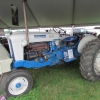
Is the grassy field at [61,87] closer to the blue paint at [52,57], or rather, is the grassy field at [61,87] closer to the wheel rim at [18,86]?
the wheel rim at [18,86]

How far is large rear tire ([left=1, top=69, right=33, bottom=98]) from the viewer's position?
1673 millimetres

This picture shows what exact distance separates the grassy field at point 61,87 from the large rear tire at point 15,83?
96mm

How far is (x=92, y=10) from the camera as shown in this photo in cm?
376

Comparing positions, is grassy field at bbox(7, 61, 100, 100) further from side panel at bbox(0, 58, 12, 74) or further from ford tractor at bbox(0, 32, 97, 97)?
side panel at bbox(0, 58, 12, 74)

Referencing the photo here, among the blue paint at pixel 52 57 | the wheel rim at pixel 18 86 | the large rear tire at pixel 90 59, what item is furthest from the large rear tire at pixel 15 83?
the large rear tire at pixel 90 59

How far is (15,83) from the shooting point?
176 centimetres

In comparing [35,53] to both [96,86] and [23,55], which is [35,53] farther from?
[96,86]

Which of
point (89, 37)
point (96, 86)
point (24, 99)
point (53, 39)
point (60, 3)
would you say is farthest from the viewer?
point (60, 3)

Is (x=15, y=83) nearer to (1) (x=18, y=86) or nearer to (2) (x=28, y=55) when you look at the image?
(1) (x=18, y=86)

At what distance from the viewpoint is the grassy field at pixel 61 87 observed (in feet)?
5.68

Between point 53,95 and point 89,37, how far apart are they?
4.45ft

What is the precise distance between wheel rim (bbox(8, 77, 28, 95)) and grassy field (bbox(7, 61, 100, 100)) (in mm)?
95

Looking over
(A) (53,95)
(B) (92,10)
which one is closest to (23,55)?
(A) (53,95)

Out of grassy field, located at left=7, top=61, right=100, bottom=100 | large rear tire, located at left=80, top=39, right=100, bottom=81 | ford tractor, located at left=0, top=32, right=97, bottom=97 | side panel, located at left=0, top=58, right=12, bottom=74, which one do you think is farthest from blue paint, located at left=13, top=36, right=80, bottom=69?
large rear tire, located at left=80, top=39, right=100, bottom=81
